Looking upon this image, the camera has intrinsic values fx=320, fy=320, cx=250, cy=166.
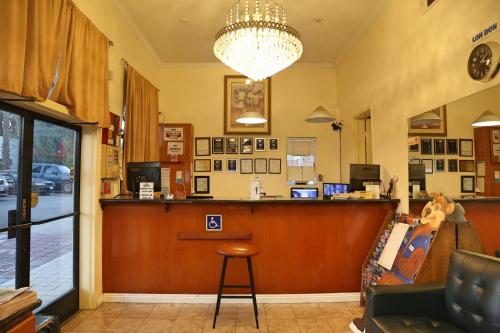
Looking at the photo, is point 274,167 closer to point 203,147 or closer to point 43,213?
point 203,147

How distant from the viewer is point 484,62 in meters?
2.41

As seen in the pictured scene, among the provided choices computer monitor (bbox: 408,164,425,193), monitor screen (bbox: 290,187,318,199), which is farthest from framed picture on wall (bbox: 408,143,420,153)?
monitor screen (bbox: 290,187,318,199)

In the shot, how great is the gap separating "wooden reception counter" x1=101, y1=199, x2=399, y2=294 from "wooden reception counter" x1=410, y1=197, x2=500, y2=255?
36.9 inches

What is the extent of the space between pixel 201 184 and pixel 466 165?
447cm

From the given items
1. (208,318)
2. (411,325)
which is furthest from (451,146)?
(208,318)

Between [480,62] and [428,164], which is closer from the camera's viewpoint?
[480,62]

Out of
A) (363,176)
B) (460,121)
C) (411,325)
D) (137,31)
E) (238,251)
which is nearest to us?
(411,325)

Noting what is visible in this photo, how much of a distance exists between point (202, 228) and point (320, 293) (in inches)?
59.5

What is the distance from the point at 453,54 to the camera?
278cm

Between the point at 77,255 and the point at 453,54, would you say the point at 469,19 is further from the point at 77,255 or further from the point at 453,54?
the point at 77,255

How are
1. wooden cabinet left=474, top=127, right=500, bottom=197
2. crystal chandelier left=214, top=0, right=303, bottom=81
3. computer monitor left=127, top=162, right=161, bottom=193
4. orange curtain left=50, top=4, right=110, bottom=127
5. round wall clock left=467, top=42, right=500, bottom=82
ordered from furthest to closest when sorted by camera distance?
1. computer monitor left=127, top=162, right=161, bottom=193
2. crystal chandelier left=214, top=0, right=303, bottom=81
3. orange curtain left=50, top=4, right=110, bottom=127
4. wooden cabinet left=474, top=127, right=500, bottom=197
5. round wall clock left=467, top=42, right=500, bottom=82

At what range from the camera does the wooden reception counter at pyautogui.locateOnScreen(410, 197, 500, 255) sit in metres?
2.55

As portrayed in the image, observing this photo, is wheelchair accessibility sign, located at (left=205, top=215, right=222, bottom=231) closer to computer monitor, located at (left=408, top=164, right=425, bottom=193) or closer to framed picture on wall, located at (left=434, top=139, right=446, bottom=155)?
computer monitor, located at (left=408, top=164, right=425, bottom=193)

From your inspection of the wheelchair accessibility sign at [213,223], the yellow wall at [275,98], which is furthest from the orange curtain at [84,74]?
the yellow wall at [275,98]
